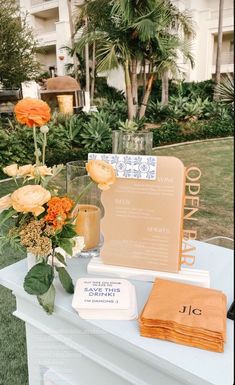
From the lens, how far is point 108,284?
22.2 inches

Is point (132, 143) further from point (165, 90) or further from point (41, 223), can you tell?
point (165, 90)

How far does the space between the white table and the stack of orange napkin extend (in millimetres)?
13

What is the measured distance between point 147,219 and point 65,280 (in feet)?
0.57

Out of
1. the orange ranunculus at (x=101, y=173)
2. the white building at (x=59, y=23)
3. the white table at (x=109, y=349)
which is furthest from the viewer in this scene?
the white building at (x=59, y=23)

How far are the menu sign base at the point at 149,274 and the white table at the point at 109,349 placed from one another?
17 millimetres

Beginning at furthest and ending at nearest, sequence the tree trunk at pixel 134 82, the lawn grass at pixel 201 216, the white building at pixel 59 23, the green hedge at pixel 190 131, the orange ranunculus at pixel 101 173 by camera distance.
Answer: the green hedge at pixel 190 131 → the tree trunk at pixel 134 82 → the white building at pixel 59 23 → the lawn grass at pixel 201 216 → the orange ranunculus at pixel 101 173

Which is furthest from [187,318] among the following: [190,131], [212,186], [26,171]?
[190,131]

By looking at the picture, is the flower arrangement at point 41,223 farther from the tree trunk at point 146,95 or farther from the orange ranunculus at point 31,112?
the tree trunk at point 146,95

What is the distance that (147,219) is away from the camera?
604 millimetres

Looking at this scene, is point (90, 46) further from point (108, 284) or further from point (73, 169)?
point (108, 284)

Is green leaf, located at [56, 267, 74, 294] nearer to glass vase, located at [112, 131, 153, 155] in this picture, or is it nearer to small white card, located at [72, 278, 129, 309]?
small white card, located at [72, 278, 129, 309]

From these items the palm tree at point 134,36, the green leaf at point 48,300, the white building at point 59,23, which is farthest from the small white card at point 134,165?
the palm tree at point 134,36

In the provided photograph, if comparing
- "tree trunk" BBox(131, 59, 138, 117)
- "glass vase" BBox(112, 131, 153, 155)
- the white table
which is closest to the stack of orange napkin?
the white table

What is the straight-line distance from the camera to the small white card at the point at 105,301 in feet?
1.74
